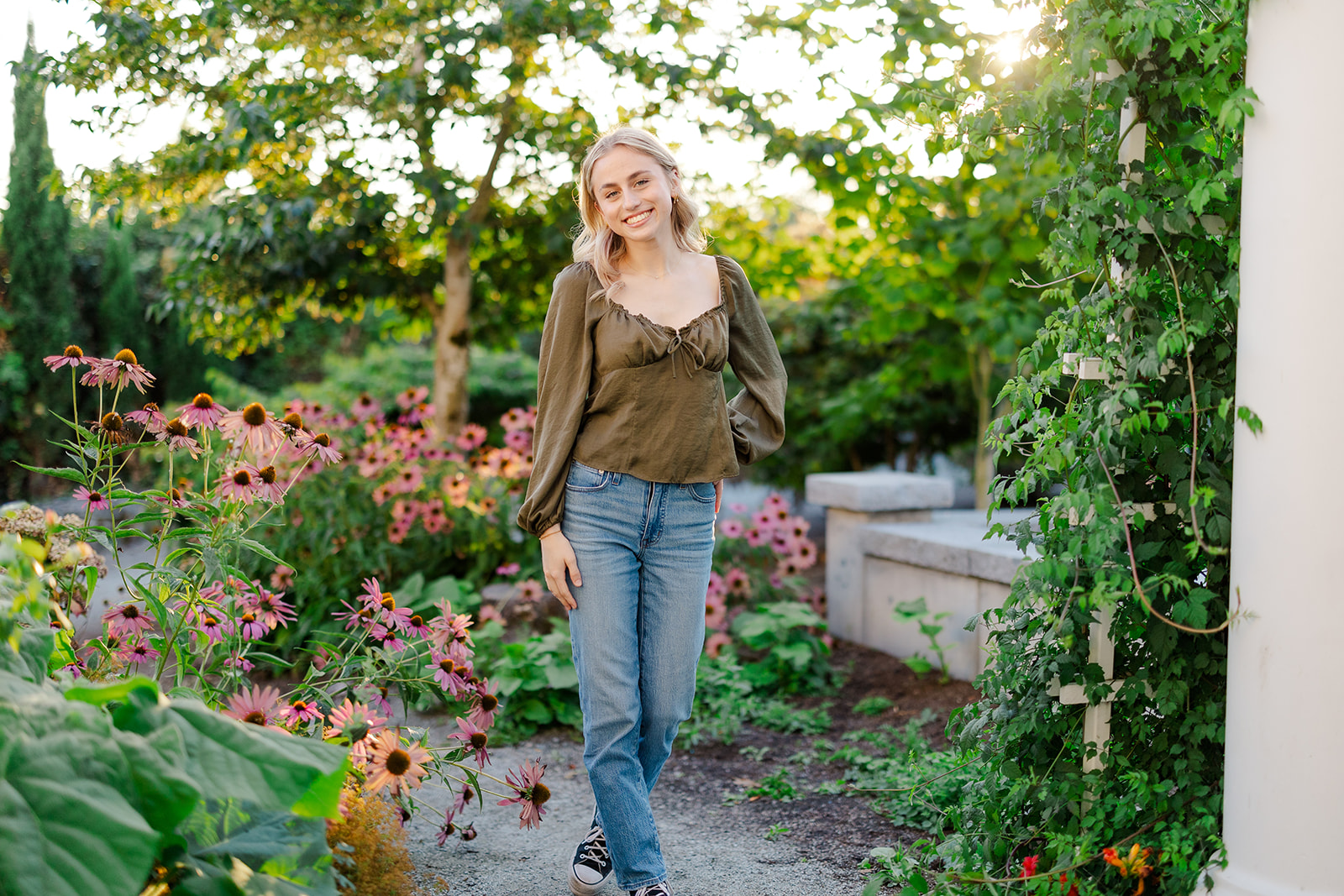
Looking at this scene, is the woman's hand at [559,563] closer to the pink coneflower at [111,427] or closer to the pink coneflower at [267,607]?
the pink coneflower at [267,607]

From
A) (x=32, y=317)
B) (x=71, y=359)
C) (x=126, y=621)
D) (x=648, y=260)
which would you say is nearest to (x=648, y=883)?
(x=126, y=621)

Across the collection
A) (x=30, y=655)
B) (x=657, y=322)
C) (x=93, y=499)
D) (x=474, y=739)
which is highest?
(x=657, y=322)

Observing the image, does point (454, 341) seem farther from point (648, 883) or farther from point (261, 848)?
point (261, 848)

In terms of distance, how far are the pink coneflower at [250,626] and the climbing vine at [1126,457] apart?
153cm

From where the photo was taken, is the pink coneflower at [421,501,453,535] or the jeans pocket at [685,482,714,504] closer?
the jeans pocket at [685,482,714,504]

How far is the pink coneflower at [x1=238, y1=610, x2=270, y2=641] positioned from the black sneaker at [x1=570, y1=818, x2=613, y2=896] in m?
0.88

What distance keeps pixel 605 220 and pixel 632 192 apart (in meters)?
0.12

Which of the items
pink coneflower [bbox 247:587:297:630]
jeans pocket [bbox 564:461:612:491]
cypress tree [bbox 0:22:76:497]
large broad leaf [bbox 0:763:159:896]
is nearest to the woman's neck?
jeans pocket [bbox 564:461:612:491]

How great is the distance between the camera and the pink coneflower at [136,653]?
2066 mm

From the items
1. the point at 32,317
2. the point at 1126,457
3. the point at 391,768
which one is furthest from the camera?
the point at 32,317

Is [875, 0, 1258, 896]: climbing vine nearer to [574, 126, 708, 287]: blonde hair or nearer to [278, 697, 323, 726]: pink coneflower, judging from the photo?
[574, 126, 708, 287]: blonde hair

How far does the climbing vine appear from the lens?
174 centimetres

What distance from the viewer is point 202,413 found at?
6.87 ft

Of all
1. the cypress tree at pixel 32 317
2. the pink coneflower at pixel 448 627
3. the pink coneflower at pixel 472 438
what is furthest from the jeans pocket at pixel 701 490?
the cypress tree at pixel 32 317
